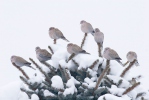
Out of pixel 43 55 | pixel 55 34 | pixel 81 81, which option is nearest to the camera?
pixel 81 81

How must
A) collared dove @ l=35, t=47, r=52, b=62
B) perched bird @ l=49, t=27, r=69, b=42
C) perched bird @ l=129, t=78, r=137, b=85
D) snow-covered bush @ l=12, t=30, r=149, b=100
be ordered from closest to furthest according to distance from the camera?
snow-covered bush @ l=12, t=30, r=149, b=100 < perched bird @ l=129, t=78, r=137, b=85 < collared dove @ l=35, t=47, r=52, b=62 < perched bird @ l=49, t=27, r=69, b=42

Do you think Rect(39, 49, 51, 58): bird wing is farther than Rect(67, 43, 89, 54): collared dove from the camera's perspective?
Yes

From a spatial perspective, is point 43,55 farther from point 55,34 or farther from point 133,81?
point 133,81

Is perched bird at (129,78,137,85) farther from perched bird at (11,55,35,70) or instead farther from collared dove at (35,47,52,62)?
perched bird at (11,55,35,70)

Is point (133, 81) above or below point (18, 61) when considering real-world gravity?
below

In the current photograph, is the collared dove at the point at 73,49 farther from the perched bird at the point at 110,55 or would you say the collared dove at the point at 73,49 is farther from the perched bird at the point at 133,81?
the perched bird at the point at 133,81

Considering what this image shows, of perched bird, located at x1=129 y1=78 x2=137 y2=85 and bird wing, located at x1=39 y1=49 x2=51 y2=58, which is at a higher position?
bird wing, located at x1=39 y1=49 x2=51 y2=58

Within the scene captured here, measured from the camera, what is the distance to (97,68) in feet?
12.7

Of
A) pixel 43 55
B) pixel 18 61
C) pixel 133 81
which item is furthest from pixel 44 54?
pixel 133 81

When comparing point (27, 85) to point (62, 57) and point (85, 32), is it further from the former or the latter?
point (85, 32)

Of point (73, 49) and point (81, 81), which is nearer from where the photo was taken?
point (81, 81)

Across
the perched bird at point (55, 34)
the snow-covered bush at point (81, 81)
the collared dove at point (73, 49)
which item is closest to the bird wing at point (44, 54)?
the snow-covered bush at point (81, 81)

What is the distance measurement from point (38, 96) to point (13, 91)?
0.30 m

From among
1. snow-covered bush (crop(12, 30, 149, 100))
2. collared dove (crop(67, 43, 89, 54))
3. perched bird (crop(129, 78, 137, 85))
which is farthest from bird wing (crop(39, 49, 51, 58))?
perched bird (crop(129, 78, 137, 85))
